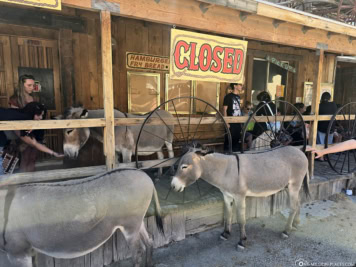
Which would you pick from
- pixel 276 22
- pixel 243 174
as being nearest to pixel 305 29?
pixel 276 22

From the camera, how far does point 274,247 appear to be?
346 cm

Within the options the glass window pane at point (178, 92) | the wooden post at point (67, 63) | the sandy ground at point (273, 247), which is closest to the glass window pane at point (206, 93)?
the glass window pane at point (178, 92)

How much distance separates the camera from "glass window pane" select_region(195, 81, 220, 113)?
6.33 m

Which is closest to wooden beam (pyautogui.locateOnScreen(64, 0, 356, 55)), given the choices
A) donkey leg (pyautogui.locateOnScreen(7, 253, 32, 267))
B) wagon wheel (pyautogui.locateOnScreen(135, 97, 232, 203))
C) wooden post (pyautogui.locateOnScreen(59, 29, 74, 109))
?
wagon wheel (pyautogui.locateOnScreen(135, 97, 232, 203))

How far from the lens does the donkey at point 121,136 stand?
386cm

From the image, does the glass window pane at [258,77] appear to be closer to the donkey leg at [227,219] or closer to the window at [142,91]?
the window at [142,91]

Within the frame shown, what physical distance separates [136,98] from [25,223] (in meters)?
3.66

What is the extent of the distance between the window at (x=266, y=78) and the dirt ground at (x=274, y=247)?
14.1ft

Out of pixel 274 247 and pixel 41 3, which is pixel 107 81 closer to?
pixel 41 3

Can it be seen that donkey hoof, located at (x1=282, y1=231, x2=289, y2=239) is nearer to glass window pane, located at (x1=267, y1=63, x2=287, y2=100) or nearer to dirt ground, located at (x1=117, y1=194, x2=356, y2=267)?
dirt ground, located at (x1=117, y1=194, x2=356, y2=267)

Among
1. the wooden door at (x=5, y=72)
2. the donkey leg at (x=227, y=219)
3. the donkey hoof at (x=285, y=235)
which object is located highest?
the wooden door at (x=5, y=72)

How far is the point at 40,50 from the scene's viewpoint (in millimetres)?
4387

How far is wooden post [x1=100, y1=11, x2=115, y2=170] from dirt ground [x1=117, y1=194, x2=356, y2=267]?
1.51 m

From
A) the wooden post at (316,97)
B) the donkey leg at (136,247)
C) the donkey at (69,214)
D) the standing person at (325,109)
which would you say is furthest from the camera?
the standing person at (325,109)
